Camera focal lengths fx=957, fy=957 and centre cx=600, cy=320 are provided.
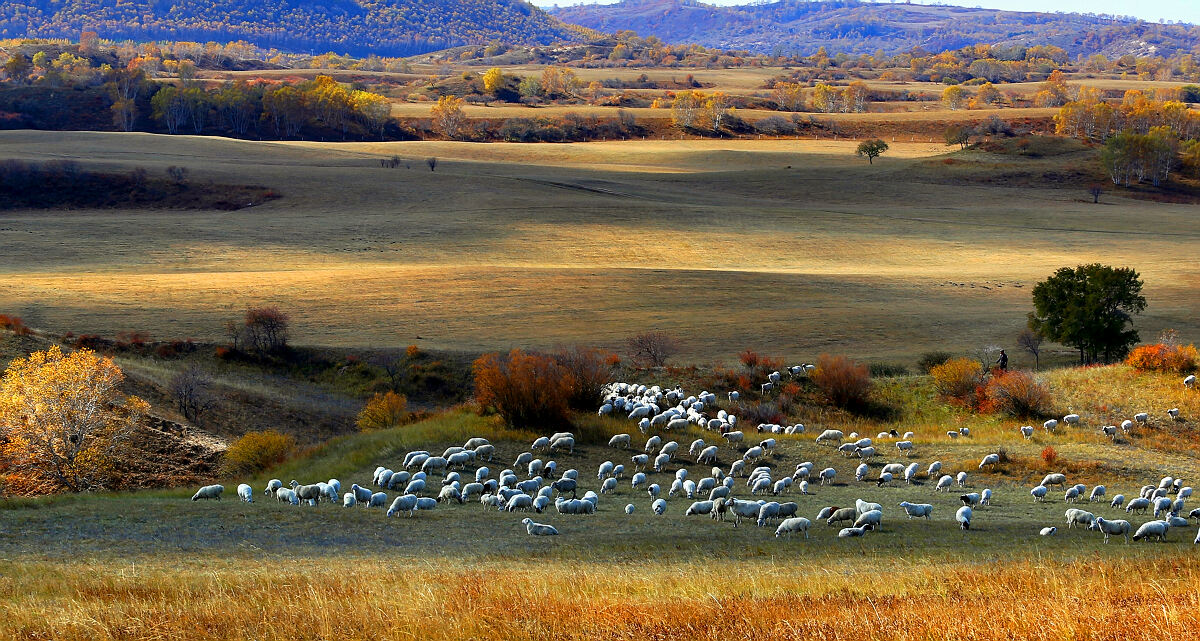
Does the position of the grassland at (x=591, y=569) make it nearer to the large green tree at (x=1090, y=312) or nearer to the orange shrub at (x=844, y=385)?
the orange shrub at (x=844, y=385)

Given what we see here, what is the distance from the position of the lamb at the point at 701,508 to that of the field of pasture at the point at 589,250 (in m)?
24.7

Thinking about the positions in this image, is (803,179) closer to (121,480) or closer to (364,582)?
(121,480)

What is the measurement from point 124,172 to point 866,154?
292 feet

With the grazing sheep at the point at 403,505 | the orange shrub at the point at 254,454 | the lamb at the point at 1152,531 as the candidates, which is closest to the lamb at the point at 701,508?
the grazing sheep at the point at 403,505

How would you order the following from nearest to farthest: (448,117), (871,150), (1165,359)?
(1165,359)
(871,150)
(448,117)

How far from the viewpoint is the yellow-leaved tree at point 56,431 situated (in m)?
25.9

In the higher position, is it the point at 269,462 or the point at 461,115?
the point at 461,115

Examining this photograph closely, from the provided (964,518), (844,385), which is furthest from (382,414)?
(964,518)

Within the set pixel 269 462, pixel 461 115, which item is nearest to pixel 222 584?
pixel 269 462

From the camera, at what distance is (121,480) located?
27125 mm

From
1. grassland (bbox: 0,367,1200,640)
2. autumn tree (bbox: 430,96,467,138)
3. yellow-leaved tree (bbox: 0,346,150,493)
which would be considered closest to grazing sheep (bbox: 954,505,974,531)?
grassland (bbox: 0,367,1200,640)

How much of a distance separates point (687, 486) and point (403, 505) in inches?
242

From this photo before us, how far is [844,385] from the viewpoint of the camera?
3556cm

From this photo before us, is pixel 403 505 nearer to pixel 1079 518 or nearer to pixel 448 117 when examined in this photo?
pixel 1079 518
